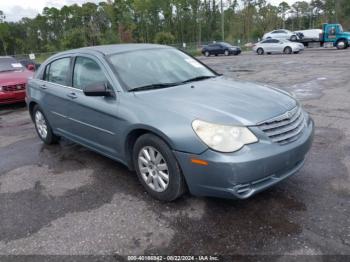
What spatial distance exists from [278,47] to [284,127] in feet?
90.3

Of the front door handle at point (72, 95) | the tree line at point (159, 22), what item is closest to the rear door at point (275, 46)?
the tree line at point (159, 22)

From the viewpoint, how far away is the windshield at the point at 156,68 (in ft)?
13.3

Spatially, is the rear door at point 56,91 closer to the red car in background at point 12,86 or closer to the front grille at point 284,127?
the front grille at point 284,127

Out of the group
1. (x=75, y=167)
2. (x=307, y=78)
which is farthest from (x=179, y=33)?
(x=75, y=167)

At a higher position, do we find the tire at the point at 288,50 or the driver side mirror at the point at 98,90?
the tire at the point at 288,50

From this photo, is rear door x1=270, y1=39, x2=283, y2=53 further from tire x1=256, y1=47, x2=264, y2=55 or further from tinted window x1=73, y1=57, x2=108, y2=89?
tinted window x1=73, y1=57, x2=108, y2=89

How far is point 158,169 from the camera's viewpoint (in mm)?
3562

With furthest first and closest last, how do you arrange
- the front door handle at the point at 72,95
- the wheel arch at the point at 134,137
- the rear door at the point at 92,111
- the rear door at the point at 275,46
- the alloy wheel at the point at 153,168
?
the rear door at the point at 275,46 → the front door handle at the point at 72,95 → the rear door at the point at 92,111 → the alloy wheel at the point at 153,168 → the wheel arch at the point at 134,137

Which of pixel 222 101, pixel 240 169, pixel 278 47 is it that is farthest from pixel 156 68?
pixel 278 47

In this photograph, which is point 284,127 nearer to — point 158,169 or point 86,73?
point 158,169

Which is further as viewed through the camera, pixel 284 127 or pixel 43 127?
pixel 43 127

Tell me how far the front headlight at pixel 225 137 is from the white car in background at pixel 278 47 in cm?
2699

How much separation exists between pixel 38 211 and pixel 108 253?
118 centimetres

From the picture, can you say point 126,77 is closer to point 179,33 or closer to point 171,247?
point 171,247
